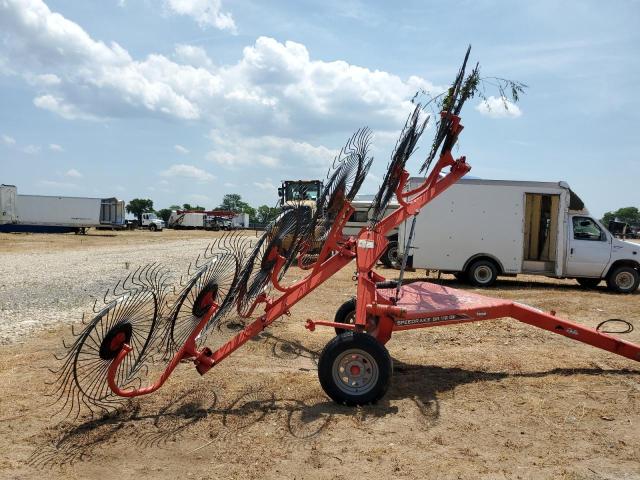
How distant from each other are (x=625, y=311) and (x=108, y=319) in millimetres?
10312

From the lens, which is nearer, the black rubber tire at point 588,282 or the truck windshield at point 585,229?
the truck windshield at point 585,229

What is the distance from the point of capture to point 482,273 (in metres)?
15.4

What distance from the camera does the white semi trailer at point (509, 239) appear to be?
15.0m

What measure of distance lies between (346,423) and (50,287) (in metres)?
10.6

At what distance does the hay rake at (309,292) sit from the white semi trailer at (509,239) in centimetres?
843

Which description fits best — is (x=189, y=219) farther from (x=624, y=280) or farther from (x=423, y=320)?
(x=423, y=320)

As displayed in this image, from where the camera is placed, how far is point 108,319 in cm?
525

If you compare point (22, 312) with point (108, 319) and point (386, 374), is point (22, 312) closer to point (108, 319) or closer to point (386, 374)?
point (108, 319)

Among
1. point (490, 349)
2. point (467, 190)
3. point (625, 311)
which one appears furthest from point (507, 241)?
point (490, 349)

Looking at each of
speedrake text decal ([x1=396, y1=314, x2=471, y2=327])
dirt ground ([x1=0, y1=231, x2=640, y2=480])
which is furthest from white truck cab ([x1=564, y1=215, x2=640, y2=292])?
speedrake text decal ([x1=396, y1=314, x2=471, y2=327])

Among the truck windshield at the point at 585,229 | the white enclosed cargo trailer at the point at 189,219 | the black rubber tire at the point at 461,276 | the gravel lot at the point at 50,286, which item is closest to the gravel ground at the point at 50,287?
the gravel lot at the point at 50,286

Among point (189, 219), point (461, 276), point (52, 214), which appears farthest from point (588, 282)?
point (189, 219)

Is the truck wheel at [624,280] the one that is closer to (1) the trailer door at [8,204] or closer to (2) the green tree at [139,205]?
(1) the trailer door at [8,204]

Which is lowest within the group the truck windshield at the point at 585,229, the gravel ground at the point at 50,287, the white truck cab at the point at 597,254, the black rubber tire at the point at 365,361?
the gravel ground at the point at 50,287
